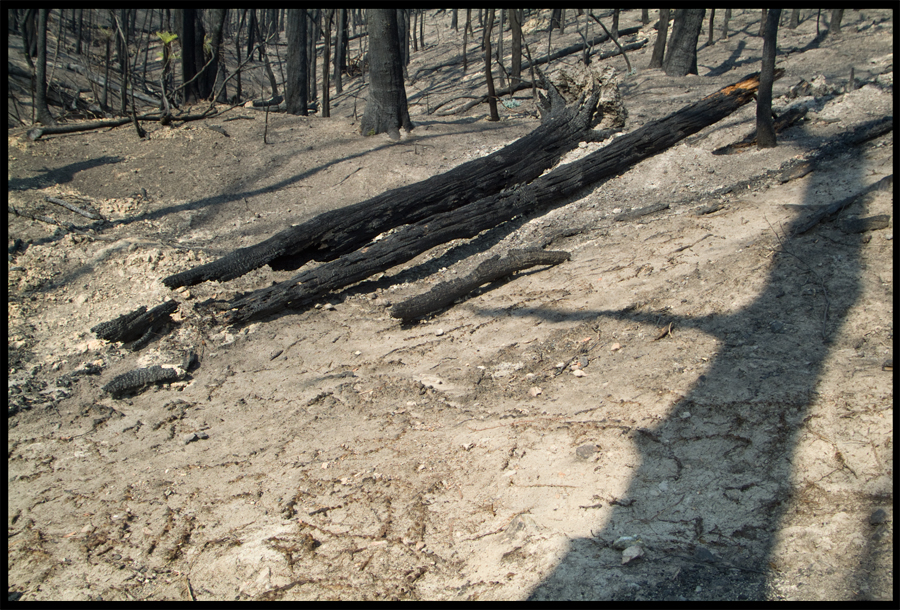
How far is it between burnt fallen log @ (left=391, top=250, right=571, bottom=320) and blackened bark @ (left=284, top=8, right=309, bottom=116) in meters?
7.66

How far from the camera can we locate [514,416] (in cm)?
289

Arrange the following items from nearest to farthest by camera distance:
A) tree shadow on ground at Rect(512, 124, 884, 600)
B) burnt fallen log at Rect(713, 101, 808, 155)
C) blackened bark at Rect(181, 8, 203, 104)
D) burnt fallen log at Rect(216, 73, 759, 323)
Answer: tree shadow on ground at Rect(512, 124, 884, 600), burnt fallen log at Rect(216, 73, 759, 323), burnt fallen log at Rect(713, 101, 808, 155), blackened bark at Rect(181, 8, 203, 104)

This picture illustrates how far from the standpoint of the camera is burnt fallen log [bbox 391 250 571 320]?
4.16 meters

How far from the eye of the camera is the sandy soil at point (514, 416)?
2.03 metres

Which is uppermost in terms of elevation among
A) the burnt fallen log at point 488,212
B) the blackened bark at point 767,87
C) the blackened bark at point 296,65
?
the blackened bark at point 296,65

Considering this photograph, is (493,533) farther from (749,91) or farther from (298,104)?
(298,104)

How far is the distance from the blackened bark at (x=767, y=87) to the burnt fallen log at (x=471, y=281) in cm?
282

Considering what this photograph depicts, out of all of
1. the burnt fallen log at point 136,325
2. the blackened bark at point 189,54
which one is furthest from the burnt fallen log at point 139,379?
the blackened bark at point 189,54

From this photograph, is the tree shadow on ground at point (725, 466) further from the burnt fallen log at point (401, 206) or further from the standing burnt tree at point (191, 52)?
the standing burnt tree at point (191, 52)

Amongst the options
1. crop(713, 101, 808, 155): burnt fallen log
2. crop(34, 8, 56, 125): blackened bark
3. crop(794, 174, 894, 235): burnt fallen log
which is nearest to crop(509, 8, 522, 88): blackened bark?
crop(713, 101, 808, 155): burnt fallen log

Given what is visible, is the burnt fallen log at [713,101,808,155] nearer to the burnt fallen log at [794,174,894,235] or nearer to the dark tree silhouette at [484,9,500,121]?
the burnt fallen log at [794,174,894,235]

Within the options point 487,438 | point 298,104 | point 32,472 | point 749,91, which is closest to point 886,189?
point 749,91

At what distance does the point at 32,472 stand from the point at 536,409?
2632mm

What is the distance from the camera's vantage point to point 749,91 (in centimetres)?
622
